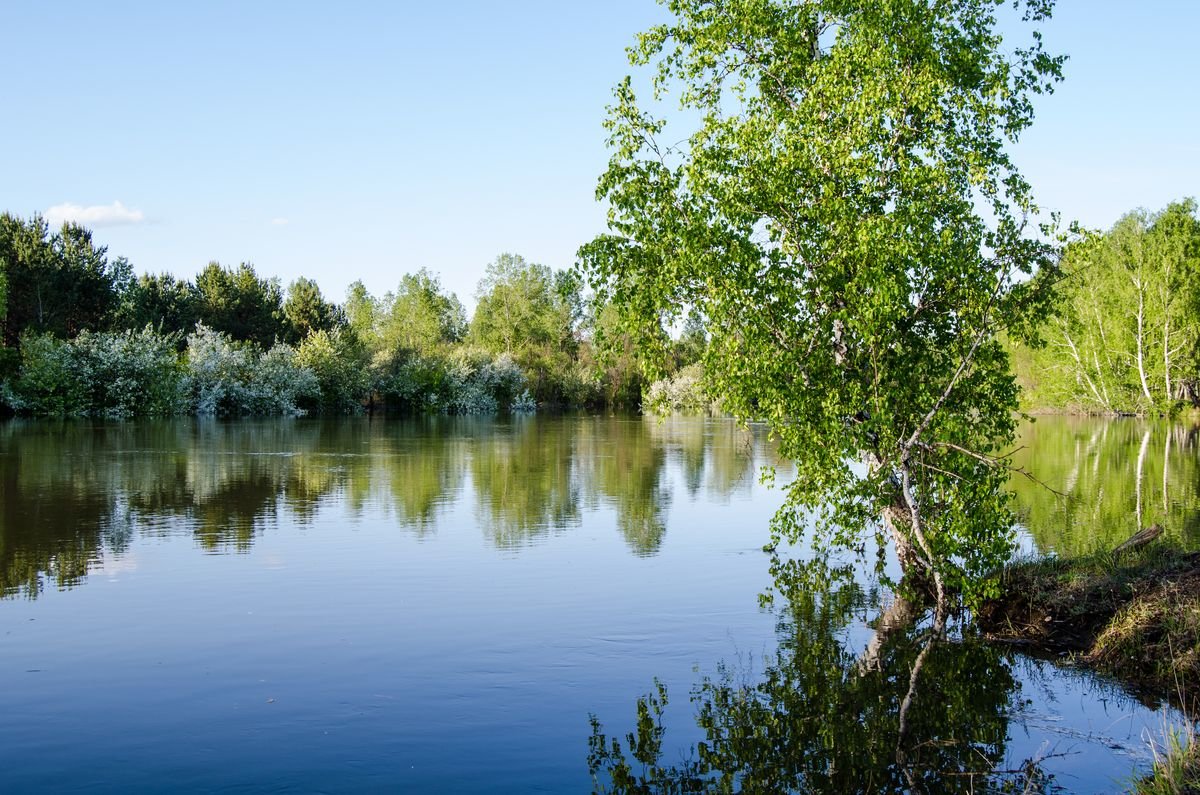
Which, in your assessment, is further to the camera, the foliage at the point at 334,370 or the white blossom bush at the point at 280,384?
the foliage at the point at 334,370

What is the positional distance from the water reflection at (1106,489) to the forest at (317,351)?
8441mm

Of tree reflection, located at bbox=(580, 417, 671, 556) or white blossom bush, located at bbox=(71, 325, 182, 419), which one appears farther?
white blossom bush, located at bbox=(71, 325, 182, 419)

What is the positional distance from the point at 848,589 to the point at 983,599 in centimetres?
317

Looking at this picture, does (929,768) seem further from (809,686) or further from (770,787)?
(809,686)

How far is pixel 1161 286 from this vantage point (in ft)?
249

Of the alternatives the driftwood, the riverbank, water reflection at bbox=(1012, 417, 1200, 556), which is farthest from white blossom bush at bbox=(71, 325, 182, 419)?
the driftwood

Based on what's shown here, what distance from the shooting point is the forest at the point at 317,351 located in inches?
2943

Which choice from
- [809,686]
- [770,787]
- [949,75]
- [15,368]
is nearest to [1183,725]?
[809,686]

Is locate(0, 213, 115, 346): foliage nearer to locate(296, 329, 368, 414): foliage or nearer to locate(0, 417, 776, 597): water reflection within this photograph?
locate(296, 329, 368, 414): foliage

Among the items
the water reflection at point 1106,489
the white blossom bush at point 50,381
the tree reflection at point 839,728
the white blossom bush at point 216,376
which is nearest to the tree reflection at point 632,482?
the water reflection at point 1106,489

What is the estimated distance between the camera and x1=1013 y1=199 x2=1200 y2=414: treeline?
251ft

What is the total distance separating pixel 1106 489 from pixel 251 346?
85721mm

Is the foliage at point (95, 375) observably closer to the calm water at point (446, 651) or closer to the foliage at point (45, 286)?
the foliage at point (45, 286)

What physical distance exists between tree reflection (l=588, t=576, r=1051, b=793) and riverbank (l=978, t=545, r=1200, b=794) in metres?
1.10
